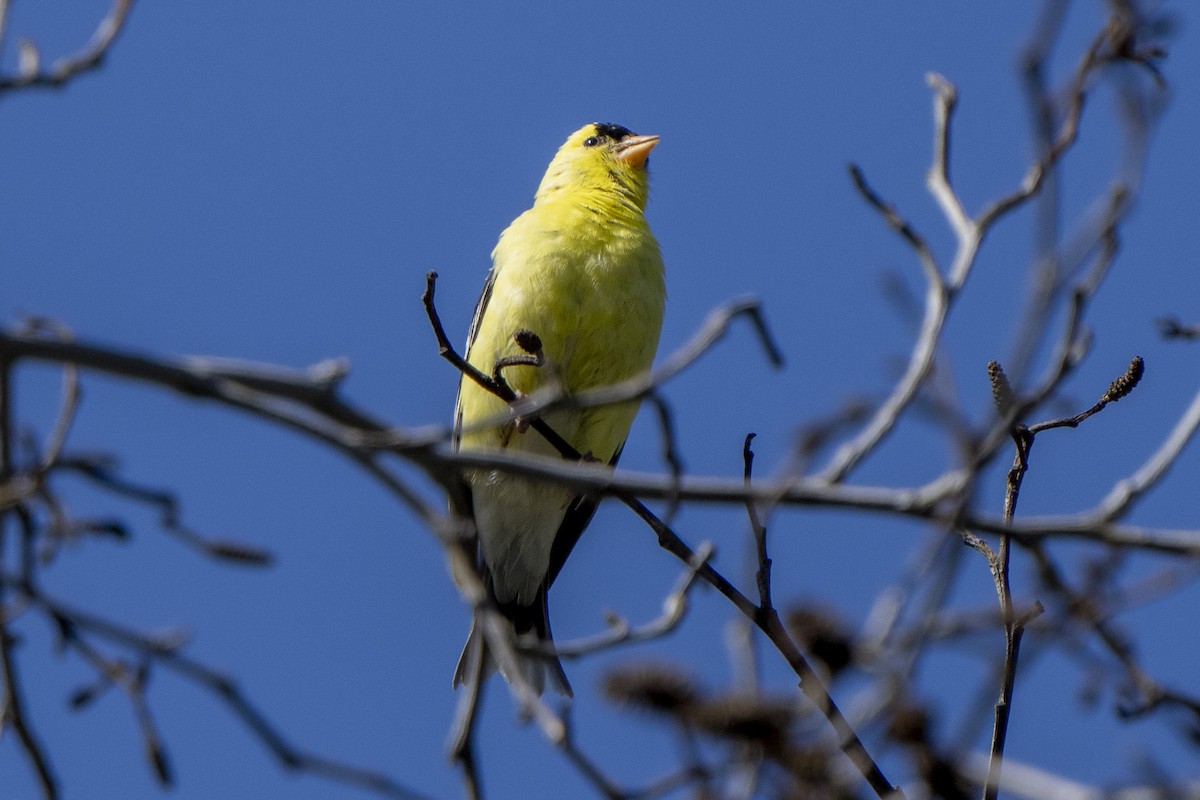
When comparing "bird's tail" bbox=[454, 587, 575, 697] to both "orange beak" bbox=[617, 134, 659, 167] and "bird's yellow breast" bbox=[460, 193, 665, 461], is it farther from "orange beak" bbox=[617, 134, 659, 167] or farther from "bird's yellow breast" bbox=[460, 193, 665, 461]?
"orange beak" bbox=[617, 134, 659, 167]

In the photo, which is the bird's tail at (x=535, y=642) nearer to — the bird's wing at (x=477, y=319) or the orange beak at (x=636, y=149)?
the bird's wing at (x=477, y=319)

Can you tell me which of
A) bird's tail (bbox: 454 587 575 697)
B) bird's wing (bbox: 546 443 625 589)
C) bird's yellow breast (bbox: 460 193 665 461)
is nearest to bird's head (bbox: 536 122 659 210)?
bird's yellow breast (bbox: 460 193 665 461)

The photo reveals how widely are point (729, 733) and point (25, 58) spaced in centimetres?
200

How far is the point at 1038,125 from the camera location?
6.91 ft

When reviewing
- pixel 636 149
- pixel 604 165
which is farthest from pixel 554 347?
pixel 636 149

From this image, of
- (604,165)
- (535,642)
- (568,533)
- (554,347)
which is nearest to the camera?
(535,642)

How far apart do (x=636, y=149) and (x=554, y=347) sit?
2264 millimetres

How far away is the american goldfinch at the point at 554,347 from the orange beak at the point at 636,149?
365 mm

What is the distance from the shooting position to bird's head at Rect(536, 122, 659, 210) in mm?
7465

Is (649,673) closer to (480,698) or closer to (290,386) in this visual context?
(480,698)

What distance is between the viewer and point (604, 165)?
7.69m

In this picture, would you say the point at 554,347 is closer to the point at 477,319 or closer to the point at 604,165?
the point at 477,319

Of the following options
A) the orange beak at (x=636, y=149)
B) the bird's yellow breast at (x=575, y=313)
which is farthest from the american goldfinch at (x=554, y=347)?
the orange beak at (x=636, y=149)

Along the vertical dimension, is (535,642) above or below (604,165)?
below
